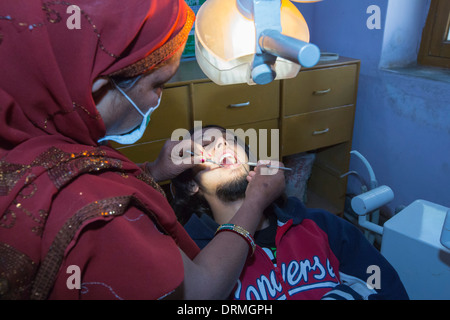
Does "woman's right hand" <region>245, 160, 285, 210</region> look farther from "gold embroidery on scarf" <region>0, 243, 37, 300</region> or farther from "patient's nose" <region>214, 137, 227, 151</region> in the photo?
"gold embroidery on scarf" <region>0, 243, 37, 300</region>

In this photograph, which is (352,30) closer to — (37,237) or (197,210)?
(197,210)

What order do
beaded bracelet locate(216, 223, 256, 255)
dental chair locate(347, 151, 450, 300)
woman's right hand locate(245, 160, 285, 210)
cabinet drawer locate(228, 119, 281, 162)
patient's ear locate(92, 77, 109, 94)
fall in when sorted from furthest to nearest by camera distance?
cabinet drawer locate(228, 119, 281, 162) → dental chair locate(347, 151, 450, 300) → woman's right hand locate(245, 160, 285, 210) → beaded bracelet locate(216, 223, 256, 255) → patient's ear locate(92, 77, 109, 94)

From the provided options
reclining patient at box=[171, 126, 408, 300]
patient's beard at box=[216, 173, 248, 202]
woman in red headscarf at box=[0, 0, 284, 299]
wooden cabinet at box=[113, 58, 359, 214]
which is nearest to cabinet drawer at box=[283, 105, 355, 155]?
wooden cabinet at box=[113, 58, 359, 214]

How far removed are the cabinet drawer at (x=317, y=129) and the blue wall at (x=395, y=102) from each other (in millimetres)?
169

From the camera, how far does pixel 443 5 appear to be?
201cm

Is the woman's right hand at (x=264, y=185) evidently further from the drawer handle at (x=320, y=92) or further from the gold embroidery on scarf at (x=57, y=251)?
the drawer handle at (x=320, y=92)

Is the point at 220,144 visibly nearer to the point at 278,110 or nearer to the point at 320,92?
the point at 278,110

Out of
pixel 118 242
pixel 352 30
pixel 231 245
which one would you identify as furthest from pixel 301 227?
pixel 352 30

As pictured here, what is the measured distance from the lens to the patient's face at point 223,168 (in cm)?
147

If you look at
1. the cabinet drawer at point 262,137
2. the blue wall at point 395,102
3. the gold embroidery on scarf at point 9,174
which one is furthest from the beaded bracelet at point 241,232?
the blue wall at point 395,102

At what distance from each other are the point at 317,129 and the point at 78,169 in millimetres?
1826

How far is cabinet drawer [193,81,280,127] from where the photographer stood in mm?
1845

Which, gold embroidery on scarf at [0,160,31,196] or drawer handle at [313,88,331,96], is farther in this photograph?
drawer handle at [313,88,331,96]

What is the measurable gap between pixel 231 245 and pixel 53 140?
0.44 metres
